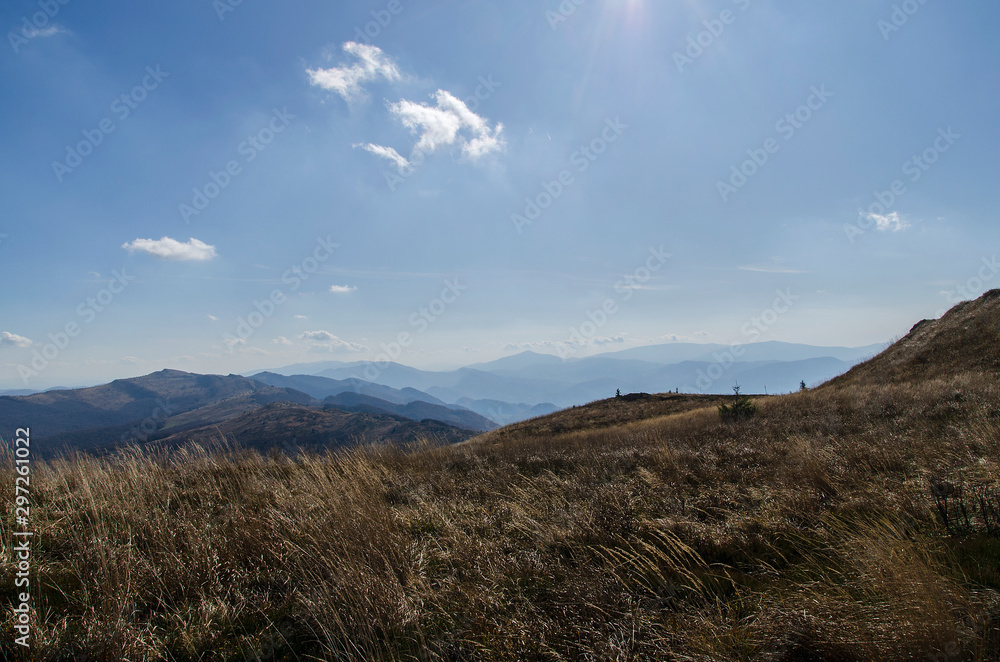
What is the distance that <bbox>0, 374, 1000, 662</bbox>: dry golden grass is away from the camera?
2541 millimetres

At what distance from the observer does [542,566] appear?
372 cm

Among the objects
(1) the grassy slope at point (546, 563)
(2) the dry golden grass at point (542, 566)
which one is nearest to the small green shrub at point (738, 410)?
(1) the grassy slope at point (546, 563)

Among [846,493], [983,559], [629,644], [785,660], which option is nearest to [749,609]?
[785,660]

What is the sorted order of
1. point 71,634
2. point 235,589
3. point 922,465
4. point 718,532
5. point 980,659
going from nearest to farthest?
point 980,659 → point 71,634 → point 235,589 → point 718,532 → point 922,465

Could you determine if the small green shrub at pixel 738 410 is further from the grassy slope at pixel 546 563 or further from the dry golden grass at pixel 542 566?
the dry golden grass at pixel 542 566

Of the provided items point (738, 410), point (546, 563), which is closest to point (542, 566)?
point (546, 563)

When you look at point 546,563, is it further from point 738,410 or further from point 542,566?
point 738,410

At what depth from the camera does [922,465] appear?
565 cm

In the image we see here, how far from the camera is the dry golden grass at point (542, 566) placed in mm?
2541

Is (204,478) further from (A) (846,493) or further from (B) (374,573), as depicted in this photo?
(A) (846,493)

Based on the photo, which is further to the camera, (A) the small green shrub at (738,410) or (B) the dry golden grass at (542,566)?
(A) the small green shrub at (738,410)

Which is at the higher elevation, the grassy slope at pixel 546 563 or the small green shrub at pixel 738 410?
the grassy slope at pixel 546 563

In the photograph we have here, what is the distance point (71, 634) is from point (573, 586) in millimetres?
3731

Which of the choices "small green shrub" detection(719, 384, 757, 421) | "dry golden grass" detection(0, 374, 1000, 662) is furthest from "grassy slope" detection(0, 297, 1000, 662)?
"small green shrub" detection(719, 384, 757, 421)
